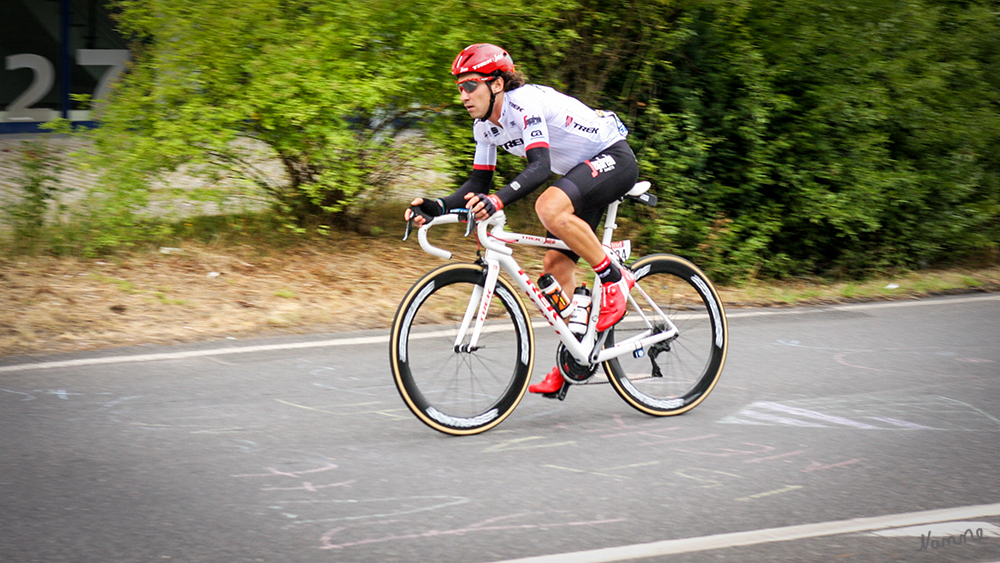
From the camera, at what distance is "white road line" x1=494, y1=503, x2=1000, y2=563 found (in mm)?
3684

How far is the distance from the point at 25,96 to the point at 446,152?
11.5m

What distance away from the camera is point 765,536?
12.8 feet

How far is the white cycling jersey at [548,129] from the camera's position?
15.7 ft

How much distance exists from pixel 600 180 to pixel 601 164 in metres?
0.09

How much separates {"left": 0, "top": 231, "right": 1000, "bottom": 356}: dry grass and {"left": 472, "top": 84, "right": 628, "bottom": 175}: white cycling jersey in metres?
1.00

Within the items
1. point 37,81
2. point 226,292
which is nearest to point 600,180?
point 226,292

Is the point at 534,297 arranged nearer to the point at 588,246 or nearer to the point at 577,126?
the point at 588,246

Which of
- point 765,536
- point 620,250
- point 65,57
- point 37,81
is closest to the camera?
point 765,536

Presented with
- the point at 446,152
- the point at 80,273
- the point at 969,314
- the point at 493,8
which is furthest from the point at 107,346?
the point at 969,314

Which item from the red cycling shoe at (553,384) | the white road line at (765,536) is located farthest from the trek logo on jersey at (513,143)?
the white road line at (765,536)

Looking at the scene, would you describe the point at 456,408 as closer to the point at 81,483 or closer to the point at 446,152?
the point at 81,483

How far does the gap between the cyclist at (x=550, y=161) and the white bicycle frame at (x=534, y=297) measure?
8 cm

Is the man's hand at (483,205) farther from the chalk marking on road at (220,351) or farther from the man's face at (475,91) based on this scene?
the chalk marking on road at (220,351)

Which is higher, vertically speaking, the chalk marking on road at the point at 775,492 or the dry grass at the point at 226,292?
the chalk marking on road at the point at 775,492
